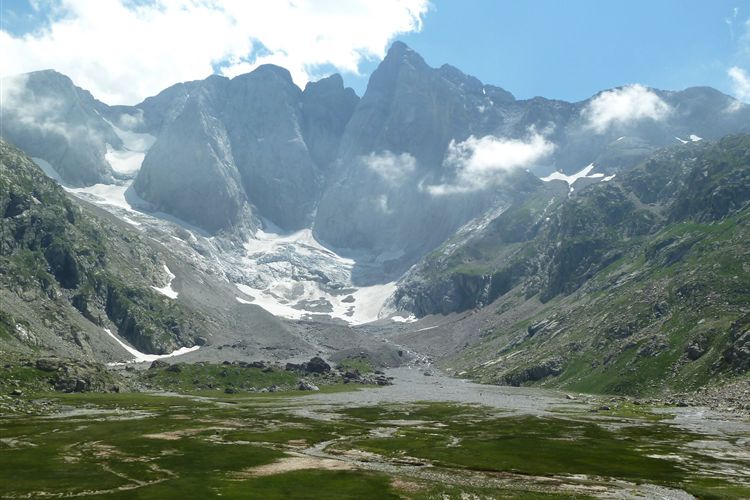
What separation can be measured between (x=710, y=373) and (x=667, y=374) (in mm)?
17761

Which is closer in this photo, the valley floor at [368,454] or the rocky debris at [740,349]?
the valley floor at [368,454]

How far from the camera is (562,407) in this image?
562 ft

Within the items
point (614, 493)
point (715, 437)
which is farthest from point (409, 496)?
point (715, 437)

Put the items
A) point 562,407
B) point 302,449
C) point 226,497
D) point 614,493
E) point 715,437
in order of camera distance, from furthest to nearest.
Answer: point 562,407, point 715,437, point 302,449, point 614,493, point 226,497

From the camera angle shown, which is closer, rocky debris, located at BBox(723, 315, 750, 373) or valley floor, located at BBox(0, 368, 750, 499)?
valley floor, located at BBox(0, 368, 750, 499)

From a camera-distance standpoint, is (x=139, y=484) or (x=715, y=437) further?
(x=715, y=437)

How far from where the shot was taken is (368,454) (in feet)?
283

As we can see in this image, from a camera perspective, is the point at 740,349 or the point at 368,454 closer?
the point at 368,454

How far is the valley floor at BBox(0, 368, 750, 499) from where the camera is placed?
200ft

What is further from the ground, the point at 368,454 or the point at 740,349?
the point at 740,349

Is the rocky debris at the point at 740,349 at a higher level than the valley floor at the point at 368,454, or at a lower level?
higher

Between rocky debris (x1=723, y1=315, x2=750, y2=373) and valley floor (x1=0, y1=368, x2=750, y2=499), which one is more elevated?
rocky debris (x1=723, y1=315, x2=750, y2=373)

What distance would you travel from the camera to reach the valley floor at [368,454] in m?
61.0

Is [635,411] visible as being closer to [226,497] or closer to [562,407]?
[562,407]
